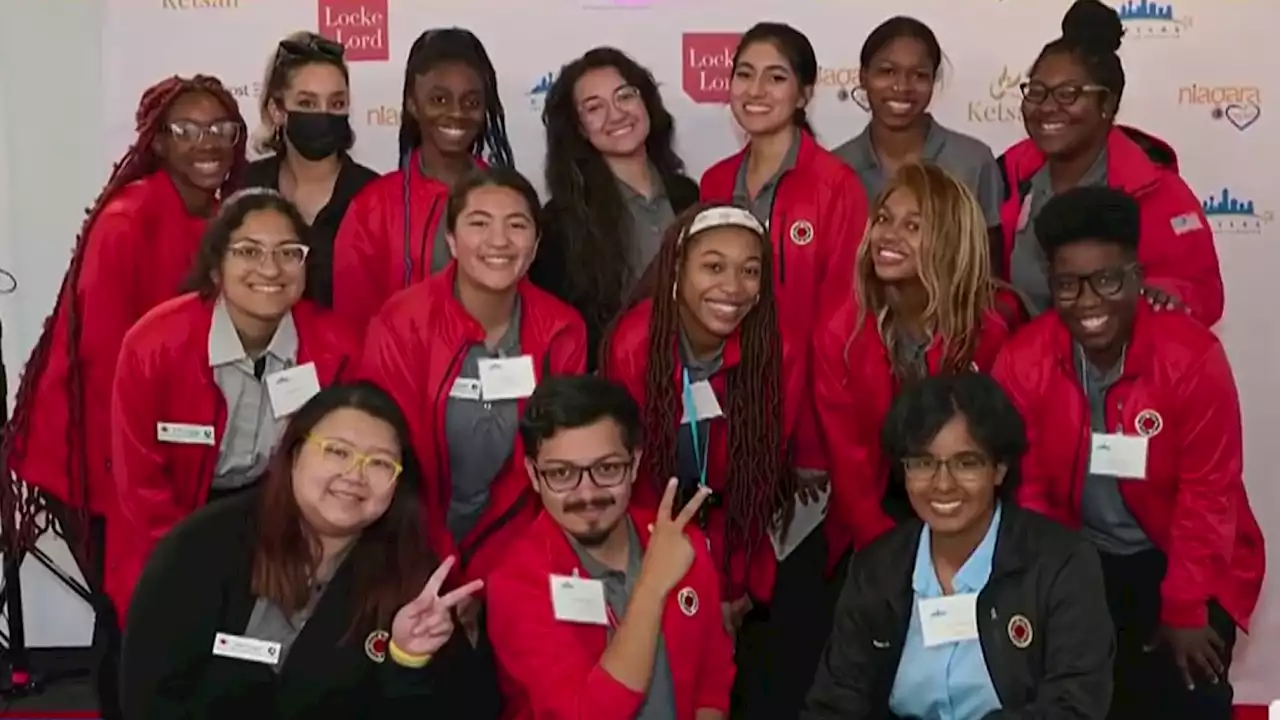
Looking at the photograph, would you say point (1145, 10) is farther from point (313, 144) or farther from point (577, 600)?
point (577, 600)

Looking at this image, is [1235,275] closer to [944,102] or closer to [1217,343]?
[944,102]

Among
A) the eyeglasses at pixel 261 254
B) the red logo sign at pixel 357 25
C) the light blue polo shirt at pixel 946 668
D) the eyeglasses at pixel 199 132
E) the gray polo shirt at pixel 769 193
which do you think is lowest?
the light blue polo shirt at pixel 946 668

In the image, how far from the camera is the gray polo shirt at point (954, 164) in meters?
3.56

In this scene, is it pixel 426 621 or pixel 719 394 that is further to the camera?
pixel 719 394

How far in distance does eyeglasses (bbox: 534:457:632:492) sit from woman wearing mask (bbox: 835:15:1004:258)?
1.30 metres

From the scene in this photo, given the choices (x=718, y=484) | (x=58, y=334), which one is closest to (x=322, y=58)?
(x=58, y=334)

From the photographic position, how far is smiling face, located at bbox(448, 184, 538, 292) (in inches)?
116

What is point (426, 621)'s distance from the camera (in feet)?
8.07

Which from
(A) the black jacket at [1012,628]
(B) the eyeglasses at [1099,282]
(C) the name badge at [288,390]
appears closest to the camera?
(A) the black jacket at [1012,628]

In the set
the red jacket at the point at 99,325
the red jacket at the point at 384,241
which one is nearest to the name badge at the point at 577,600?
the red jacket at the point at 384,241

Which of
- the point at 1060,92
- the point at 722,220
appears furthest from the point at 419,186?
the point at 1060,92

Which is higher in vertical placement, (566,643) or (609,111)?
(609,111)

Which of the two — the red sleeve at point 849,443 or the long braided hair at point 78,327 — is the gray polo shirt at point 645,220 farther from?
the long braided hair at point 78,327

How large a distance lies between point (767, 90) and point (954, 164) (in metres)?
0.55
